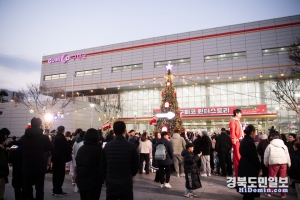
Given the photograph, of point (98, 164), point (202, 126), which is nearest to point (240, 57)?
point (202, 126)

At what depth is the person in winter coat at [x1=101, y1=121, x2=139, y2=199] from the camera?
3225mm

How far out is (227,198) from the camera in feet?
19.3

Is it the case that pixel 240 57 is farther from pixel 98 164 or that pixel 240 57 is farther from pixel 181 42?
pixel 98 164

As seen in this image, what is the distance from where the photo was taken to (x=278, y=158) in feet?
19.1

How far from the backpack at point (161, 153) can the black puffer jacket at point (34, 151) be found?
3.53 metres

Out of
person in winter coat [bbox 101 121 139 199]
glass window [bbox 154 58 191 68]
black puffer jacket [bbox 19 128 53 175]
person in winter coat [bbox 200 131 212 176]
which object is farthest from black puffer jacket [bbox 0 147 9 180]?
glass window [bbox 154 58 191 68]

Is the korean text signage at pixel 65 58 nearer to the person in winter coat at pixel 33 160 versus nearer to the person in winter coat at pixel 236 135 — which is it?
the person in winter coat at pixel 236 135

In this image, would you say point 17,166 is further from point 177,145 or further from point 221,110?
point 221,110

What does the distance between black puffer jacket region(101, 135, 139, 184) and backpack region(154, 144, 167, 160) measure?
3.76 metres

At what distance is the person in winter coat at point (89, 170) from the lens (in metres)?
3.61

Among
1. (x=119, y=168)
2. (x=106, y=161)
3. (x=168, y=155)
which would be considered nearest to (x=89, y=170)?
(x=106, y=161)

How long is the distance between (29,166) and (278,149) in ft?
21.0

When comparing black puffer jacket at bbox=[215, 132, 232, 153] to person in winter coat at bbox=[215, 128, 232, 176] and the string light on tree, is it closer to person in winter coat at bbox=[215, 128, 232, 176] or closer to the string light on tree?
person in winter coat at bbox=[215, 128, 232, 176]

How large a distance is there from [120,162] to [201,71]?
30.2 metres
